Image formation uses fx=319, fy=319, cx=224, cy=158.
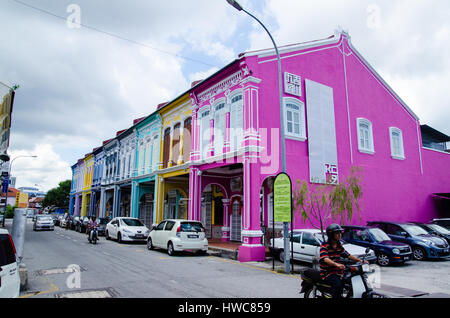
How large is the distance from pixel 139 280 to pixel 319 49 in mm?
15061

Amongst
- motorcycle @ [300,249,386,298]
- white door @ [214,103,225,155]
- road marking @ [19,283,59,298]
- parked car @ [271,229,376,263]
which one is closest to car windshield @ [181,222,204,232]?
white door @ [214,103,225,155]

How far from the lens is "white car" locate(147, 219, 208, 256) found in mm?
13867

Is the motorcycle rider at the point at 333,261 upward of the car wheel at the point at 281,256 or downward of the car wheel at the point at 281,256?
upward

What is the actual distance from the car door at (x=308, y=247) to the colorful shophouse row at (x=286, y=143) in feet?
5.98

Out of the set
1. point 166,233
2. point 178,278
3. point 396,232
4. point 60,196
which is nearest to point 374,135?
point 396,232

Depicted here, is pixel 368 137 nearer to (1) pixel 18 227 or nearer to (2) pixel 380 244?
(2) pixel 380 244

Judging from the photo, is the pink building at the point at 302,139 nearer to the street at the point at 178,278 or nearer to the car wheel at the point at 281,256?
the car wheel at the point at 281,256

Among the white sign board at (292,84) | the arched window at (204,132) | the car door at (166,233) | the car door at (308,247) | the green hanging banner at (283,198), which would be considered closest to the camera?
the green hanging banner at (283,198)

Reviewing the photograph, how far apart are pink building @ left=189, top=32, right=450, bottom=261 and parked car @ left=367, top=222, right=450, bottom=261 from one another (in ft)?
8.22

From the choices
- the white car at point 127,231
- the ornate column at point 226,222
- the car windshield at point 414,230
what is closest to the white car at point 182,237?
the white car at point 127,231

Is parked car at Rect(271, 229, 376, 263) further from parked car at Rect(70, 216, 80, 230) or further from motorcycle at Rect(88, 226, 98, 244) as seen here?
parked car at Rect(70, 216, 80, 230)

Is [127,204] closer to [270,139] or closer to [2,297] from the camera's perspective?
[270,139]

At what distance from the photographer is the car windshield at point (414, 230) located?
1420 centimetres

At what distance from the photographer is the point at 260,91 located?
14609mm
